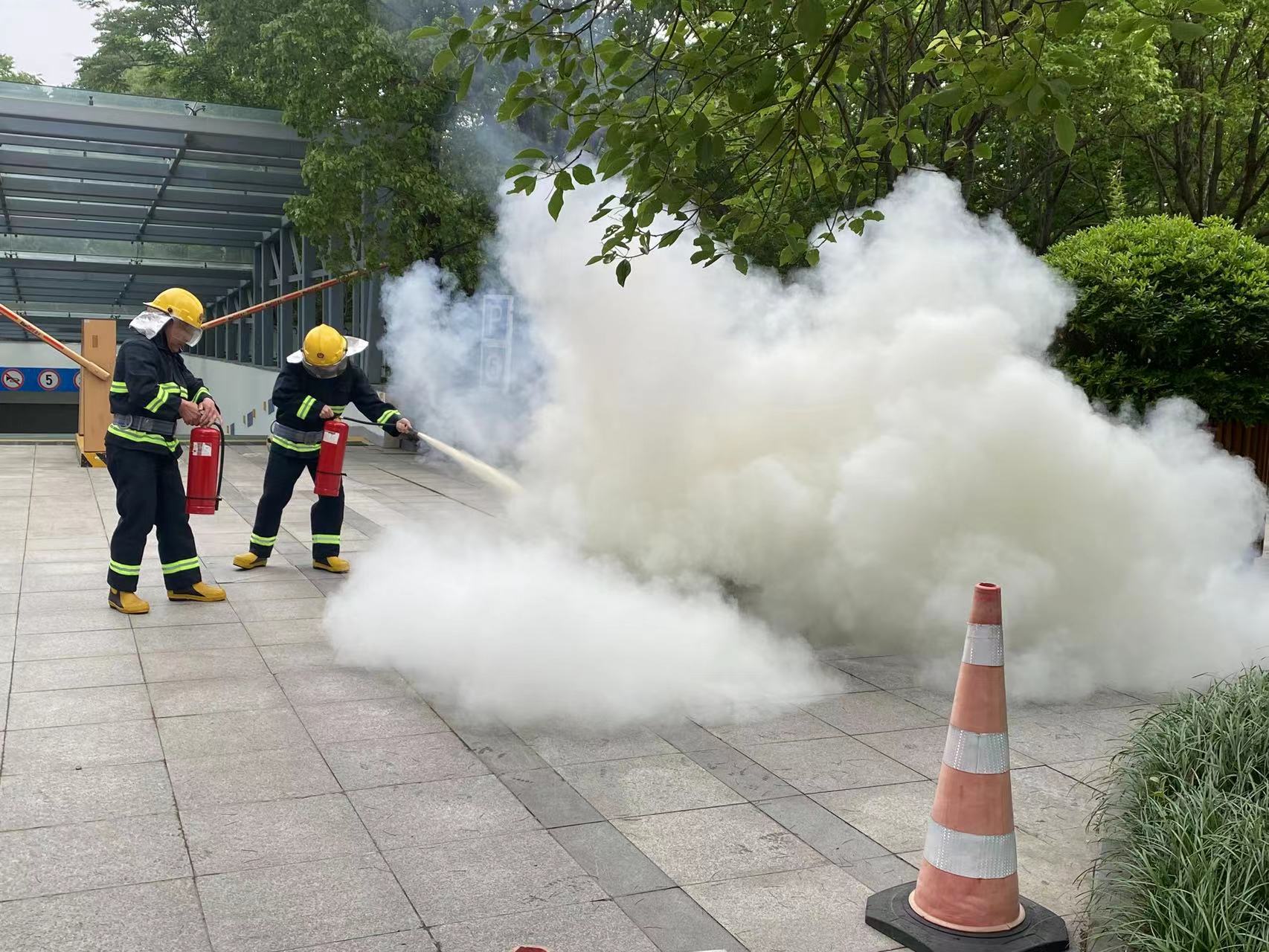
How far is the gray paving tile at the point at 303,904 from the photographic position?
9.84 feet

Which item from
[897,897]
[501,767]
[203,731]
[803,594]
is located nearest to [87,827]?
[203,731]

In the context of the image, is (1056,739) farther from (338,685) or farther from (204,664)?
(204,664)

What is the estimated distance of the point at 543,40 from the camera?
3.97 m

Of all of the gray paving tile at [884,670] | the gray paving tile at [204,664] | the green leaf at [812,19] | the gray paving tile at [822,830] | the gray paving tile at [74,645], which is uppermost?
the green leaf at [812,19]

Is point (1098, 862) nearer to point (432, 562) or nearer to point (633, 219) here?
point (633, 219)

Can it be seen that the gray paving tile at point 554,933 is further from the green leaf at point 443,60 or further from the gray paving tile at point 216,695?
the green leaf at point 443,60

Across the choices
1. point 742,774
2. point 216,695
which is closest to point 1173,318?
point 742,774

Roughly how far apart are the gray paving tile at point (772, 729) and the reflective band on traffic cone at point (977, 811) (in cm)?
141

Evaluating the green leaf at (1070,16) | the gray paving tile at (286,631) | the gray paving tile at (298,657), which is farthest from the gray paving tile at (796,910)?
the gray paving tile at (286,631)

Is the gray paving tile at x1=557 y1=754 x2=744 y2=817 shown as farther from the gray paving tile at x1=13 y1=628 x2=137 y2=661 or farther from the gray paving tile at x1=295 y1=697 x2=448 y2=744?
the gray paving tile at x1=13 y1=628 x2=137 y2=661

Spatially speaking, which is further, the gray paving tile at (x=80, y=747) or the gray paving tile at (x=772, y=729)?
the gray paving tile at (x=772, y=729)

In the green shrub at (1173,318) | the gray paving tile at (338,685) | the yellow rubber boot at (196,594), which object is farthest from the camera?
the green shrub at (1173,318)

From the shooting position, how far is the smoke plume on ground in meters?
5.41

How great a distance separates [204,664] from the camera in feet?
18.1
